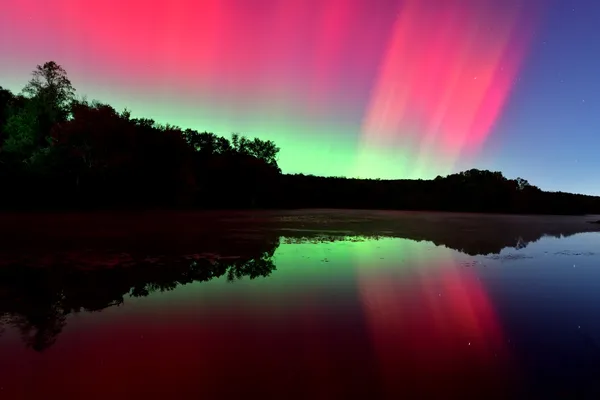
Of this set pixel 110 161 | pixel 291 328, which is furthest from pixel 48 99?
pixel 291 328

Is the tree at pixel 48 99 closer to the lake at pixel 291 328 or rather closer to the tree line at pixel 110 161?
the tree line at pixel 110 161

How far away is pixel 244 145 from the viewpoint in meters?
86.9

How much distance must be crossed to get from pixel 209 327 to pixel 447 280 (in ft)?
23.9

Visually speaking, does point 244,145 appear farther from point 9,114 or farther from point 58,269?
point 58,269

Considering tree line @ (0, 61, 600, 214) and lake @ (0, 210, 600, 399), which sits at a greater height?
tree line @ (0, 61, 600, 214)

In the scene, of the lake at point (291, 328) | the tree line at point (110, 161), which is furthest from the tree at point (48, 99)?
the lake at point (291, 328)

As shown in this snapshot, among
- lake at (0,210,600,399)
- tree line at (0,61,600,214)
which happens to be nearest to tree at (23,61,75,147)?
tree line at (0,61,600,214)

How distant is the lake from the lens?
15.9 feet

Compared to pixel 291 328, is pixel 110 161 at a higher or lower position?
higher

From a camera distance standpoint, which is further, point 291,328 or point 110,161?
point 110,161

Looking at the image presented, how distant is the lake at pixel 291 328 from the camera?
Answer: 4859 millimetres

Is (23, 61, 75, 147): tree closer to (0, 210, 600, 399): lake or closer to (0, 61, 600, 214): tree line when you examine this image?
(0, 61, 600, 214): tree line

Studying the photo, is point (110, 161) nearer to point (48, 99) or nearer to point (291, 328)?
point (48, 99)

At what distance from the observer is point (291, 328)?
6941 mm
